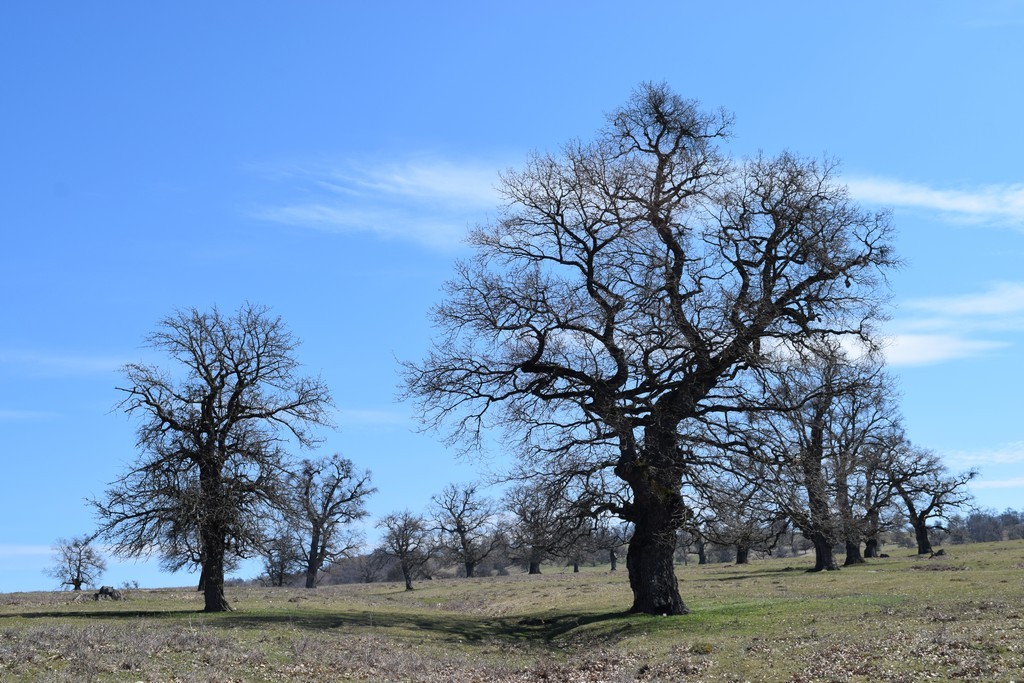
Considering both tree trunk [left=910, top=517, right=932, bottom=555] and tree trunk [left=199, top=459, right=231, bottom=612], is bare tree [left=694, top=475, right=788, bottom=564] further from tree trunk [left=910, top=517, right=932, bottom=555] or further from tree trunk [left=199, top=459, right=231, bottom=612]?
tree trunk [left=910, top=517, right=932, bottom=555]

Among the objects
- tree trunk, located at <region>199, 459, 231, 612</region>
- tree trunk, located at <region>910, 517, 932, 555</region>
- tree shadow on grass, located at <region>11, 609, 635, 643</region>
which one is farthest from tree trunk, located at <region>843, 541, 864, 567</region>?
tree trunk, located at <region>199, 459, 231, 612</region>

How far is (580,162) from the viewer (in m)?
31.4

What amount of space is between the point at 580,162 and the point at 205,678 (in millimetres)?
20184

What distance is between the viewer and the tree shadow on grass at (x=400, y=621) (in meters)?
30.5

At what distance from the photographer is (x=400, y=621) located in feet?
111

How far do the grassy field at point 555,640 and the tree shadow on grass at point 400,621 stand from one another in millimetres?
98

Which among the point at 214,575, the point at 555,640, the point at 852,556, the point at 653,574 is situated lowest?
the point at 555,640

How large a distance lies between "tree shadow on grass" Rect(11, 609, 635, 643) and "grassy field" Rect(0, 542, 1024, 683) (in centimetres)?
10

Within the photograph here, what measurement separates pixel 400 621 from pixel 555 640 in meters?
6.52

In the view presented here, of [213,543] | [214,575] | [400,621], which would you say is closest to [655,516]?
[400,621]

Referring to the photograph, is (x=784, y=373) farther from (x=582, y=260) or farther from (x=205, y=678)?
(x=205, y=678)

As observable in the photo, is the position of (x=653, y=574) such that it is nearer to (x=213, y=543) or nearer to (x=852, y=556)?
(x=213, y=543)

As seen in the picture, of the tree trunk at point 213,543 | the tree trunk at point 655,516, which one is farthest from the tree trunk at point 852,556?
the tree trunk at point 213,543

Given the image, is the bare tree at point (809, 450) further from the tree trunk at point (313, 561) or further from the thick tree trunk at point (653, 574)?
the tree trunk at point (313, 561)
